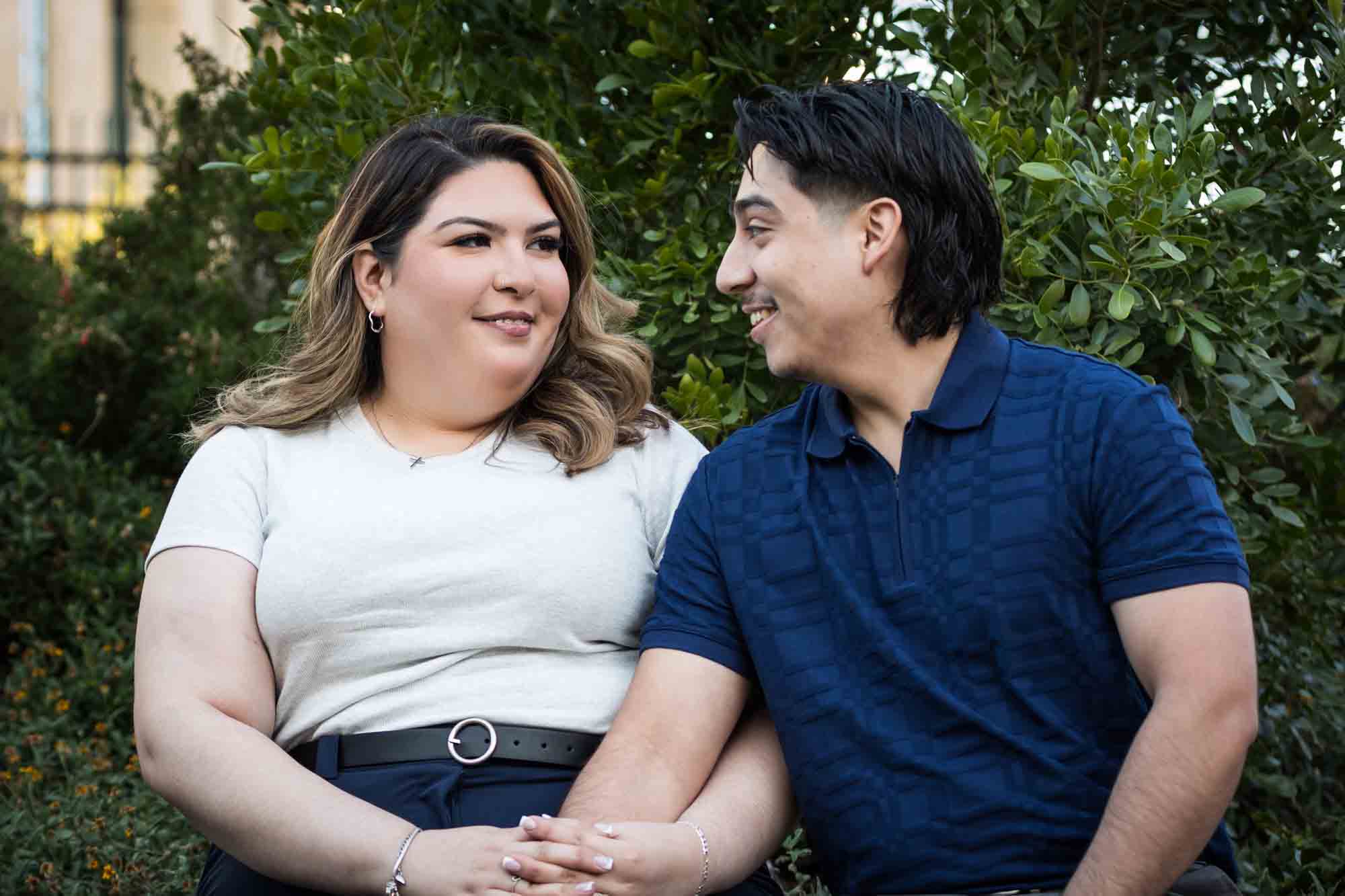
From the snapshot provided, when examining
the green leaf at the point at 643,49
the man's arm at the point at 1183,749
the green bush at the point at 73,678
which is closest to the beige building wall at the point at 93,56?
the green bush at the point at 73,678

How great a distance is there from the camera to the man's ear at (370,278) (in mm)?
2990

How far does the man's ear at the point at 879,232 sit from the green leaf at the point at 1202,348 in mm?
715

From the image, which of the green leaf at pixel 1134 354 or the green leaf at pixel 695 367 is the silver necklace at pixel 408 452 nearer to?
the green leaf at pixel 695 367

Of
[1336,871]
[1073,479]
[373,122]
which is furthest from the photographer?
[373,122]

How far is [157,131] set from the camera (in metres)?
6.19

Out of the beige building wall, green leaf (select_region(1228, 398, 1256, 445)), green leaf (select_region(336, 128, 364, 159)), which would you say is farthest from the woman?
the beige building wall

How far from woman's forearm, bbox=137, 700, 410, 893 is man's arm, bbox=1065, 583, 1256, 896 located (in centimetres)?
113

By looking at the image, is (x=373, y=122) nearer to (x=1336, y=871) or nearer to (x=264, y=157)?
(x=264, y=157)

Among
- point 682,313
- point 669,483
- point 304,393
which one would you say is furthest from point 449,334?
point 682,313

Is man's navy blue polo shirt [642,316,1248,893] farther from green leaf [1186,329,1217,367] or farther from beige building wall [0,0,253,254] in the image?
beige building wall [0,0,253,254]

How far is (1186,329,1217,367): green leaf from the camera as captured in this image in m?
2.87

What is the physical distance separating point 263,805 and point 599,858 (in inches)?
22.8

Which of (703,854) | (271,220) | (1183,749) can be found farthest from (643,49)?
(1183,749)

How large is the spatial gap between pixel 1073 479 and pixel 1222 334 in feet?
3.06
